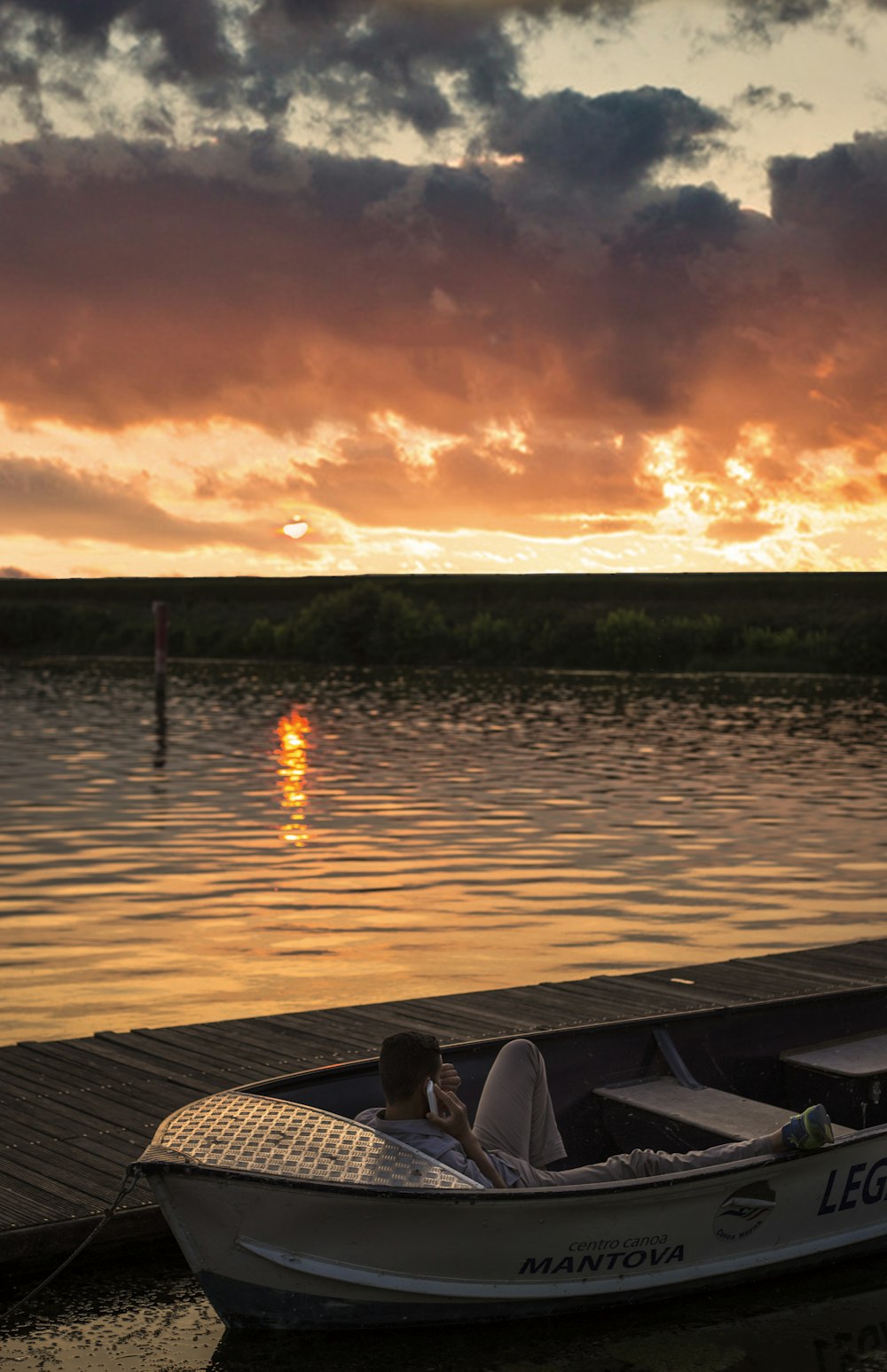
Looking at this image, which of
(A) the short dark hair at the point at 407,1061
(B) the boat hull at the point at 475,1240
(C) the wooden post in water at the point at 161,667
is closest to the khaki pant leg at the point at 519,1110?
(B) the boat hull at the point at 475,1240

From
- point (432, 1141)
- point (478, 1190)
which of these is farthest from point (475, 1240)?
point (432, 1141)

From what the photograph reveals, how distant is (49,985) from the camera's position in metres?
14.4

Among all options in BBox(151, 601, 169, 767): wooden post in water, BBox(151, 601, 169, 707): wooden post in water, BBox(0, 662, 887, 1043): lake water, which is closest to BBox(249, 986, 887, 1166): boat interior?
BBox(0, 662, 887, 1043): lake water

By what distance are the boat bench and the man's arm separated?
299cm

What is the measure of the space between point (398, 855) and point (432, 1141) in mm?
14886

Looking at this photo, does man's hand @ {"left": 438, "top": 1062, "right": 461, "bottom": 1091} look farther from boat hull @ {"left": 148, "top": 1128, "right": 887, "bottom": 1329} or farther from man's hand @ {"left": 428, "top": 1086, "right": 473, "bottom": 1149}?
boat hull @ {"left": 148, "top": 1128, "right": 887, "bottom": 1329}

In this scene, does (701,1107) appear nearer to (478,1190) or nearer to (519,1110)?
(519,1110)

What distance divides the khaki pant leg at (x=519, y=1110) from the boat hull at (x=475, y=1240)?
66cm

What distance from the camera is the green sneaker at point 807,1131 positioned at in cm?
807

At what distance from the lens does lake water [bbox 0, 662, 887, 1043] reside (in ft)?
50.2

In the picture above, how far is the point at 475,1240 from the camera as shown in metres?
7.50

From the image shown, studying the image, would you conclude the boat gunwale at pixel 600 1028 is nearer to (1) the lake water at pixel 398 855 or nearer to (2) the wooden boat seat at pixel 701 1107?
(2) the wooden boat seat at pixel 701 1107

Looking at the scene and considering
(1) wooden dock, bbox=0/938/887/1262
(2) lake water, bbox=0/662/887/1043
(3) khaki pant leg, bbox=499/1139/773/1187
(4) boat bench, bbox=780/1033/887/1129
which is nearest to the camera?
(3) khaki pant leg, bbox=499/1139/773/1187

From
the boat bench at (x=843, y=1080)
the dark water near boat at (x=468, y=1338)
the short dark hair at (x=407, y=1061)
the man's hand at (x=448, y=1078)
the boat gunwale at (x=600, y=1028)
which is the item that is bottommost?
the dark water near boat at (x=468, y=1338)
